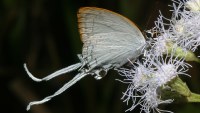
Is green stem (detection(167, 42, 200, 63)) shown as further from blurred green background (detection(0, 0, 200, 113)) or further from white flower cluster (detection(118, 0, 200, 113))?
blurred green background (detection(0, 0, 200, 113))

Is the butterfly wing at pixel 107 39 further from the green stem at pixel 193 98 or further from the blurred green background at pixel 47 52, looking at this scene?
the blurred green background at pixel 47 52

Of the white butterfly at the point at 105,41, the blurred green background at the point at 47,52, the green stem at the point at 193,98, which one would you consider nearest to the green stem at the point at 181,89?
the green stem at the point at 193,98

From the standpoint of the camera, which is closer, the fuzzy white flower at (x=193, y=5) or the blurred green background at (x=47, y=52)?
the fuzzy white flower at (x=193, y=5)

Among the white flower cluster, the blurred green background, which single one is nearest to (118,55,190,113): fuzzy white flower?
the white flower cluster

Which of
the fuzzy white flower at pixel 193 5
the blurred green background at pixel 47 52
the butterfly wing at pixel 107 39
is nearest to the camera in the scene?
the butterfly wing at pixel 107 39

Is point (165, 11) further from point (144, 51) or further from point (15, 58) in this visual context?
point (15, 58)

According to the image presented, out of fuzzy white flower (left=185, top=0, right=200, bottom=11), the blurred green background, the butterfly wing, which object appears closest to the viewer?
→ the butterfly wing

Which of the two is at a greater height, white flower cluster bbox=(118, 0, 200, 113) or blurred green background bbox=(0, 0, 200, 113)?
white flower cluster bbox=(118, 0, 200, 113)
